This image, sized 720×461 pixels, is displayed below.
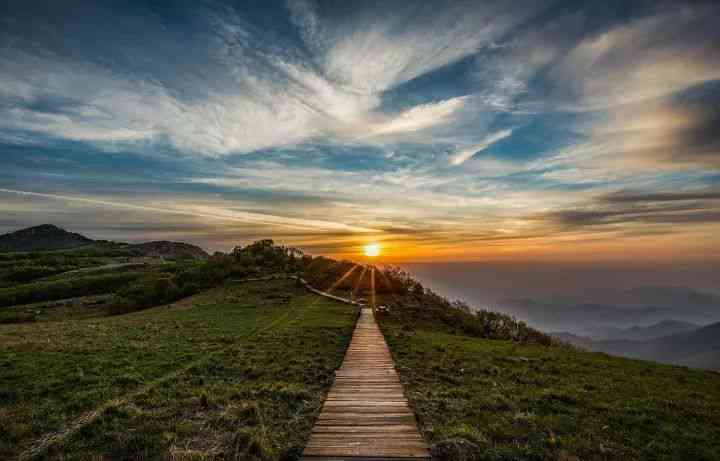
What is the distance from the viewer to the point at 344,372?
16.1m

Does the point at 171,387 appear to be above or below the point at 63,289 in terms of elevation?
above

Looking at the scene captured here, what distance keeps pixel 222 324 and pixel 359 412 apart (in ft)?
74.3

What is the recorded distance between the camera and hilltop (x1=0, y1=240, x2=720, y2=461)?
10148 mm

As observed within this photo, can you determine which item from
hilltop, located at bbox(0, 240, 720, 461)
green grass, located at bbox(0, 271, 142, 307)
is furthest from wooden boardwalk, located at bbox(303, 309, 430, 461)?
green grass, located at bbox(0, 271, 142, 307)

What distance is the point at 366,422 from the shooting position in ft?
35.1

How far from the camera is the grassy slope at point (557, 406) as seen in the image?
33.7 feet

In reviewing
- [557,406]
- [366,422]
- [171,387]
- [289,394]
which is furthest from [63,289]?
[557,406]

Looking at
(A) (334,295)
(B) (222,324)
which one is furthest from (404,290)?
(B) (222,324)

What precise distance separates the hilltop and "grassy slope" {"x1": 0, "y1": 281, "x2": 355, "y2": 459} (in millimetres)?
63

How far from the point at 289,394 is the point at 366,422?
4173 millimetres

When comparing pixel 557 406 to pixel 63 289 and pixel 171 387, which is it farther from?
pixel 63 289

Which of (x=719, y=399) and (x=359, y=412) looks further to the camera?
(x=719, y=399)

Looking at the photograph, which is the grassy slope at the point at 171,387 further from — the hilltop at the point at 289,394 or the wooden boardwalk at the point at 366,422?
the wooden boardwalk at the point at 366,422

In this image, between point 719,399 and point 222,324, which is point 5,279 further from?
point 719,399
